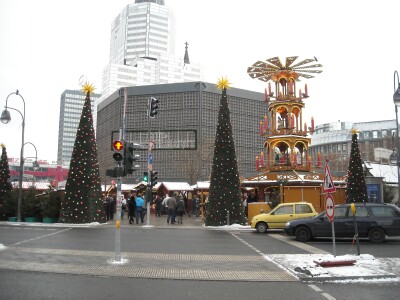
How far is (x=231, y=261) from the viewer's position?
39.2ft

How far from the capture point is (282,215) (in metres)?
21.1

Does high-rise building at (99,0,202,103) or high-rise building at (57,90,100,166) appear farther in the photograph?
high-rise building at (57,90,100,166)

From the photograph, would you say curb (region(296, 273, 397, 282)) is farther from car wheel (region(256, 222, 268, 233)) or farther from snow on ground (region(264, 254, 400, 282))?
car wheel (region(256, 222, 268, 233))

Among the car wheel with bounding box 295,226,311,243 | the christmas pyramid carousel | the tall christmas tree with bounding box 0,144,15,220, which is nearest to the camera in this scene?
the car wheel with bounding box 295,226,311,243

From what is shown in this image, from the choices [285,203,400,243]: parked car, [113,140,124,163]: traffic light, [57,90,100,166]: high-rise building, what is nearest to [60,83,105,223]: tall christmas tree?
[285,203,400,243]: parked car

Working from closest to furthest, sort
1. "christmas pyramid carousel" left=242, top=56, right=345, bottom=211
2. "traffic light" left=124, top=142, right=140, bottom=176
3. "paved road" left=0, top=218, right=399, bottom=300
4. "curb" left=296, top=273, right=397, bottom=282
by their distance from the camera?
"paved road" left=0, top=218, right=399, bottom=300
"curb" left=296, top=273, right=397, bottom=282
"traffic light" left=124, top=142, right=140, bottom=176
"christmas pyramid carousel" left=242, top=56, right=345, bottom=211

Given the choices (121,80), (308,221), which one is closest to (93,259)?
(308,221)

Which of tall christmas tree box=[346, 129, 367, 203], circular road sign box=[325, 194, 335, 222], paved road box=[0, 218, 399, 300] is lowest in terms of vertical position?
paved road box=[0, 218, 399, 300]

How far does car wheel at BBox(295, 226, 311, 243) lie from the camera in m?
17.5

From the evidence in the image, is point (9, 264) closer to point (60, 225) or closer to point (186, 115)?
point (60, 225)

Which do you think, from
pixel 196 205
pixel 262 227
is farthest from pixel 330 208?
pixel 196 205

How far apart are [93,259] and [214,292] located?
488cm

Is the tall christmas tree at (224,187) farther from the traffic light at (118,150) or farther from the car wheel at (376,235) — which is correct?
the traffic light at (118,150)

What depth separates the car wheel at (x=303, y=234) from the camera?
1747 centimetres
